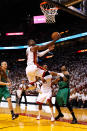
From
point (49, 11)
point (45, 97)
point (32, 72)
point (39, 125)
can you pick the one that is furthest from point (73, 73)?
point (32, 72)

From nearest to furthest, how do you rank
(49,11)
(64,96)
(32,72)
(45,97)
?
1. (32,72)
2. (64,96)
3. (45,97)
4. (49,11)

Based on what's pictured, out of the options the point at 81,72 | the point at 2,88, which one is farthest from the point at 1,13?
the point at 2,88

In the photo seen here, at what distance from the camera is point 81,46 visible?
1895 centimetres

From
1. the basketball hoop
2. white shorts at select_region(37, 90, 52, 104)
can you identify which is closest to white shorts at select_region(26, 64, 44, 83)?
white shorts at select_region(37, 90, 52, 104)

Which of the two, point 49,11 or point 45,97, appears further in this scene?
point 49,11

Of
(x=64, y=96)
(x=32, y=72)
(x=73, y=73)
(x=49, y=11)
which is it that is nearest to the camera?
(x=32, y=72)

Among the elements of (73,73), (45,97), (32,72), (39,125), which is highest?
(32,72)

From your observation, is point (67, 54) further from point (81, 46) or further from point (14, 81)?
point (14, 81)

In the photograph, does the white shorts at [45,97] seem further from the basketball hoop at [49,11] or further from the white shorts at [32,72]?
the basketball hoop at [49,11]

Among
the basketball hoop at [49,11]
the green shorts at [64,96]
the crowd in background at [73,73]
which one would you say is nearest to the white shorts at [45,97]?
the green shorts at [64,96]

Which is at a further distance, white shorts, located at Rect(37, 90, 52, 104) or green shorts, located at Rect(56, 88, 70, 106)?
white shorts, located at Rect(37, 90, 52, 104)

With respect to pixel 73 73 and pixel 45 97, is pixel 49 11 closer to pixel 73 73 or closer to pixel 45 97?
pixel 45 97

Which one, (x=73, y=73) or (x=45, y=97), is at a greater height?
(x=45, y=97)

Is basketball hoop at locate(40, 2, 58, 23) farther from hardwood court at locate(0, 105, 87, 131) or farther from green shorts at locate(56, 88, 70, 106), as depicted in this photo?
hardwood court at locate(0, 105, 87, 131)
